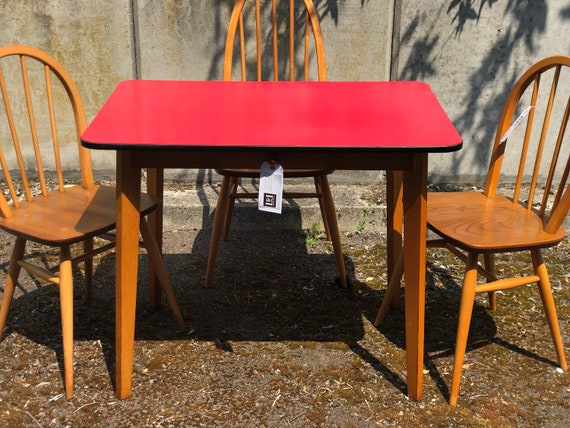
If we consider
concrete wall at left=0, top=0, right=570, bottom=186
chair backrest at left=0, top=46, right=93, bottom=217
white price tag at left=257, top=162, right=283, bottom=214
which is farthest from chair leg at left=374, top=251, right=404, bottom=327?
chair backrest at left=0, top=46, right=93, bottom=217

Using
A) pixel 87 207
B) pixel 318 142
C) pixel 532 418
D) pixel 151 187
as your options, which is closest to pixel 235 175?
pixel 151 187

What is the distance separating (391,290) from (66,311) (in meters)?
1.11

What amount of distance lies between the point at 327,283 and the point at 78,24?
76.8 inches

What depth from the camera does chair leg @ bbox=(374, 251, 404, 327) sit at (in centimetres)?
216

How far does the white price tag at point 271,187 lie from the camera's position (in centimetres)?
163

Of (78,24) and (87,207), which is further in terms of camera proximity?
(78,24)

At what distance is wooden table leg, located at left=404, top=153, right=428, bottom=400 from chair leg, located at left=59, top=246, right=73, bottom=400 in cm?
102

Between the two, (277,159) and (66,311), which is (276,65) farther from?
(66,311)

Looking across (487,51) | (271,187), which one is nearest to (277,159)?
(271,187)

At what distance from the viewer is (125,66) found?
339 cm

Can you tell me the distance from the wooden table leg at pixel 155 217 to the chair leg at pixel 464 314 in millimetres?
1075

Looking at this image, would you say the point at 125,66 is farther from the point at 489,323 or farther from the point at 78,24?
the point at 489,323

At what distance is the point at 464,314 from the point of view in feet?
6.09

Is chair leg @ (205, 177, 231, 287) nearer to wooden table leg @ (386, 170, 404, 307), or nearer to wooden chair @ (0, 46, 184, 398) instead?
wooden chair @ (0, 46, 184, 398)
